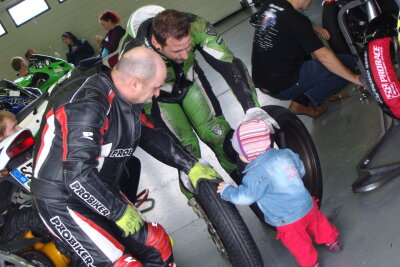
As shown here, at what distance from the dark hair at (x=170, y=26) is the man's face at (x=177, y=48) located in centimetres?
2

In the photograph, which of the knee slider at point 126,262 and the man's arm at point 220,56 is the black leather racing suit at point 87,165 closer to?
the knee slider at point 126,262

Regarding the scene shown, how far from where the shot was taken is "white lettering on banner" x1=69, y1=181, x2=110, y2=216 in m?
2.09

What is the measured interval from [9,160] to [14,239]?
20.7 inches

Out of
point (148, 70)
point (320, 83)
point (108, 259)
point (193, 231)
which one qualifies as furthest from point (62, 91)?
point (320, 83)

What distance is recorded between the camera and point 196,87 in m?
3.16

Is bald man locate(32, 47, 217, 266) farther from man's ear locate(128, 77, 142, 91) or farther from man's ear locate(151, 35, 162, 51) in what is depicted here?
man's ear locate(151, 35, 162, 51)

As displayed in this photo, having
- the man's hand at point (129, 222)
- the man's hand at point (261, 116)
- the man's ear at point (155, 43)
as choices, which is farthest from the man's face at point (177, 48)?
the man's hand at point (129, 222)

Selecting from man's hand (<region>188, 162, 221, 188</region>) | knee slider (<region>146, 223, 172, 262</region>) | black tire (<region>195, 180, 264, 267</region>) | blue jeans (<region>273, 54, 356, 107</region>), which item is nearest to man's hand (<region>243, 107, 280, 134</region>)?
man's hand (<region>188, 162, 221, 188</region>)

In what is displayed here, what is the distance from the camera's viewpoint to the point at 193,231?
3.37m

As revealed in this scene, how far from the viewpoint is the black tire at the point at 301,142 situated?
274 centimetres

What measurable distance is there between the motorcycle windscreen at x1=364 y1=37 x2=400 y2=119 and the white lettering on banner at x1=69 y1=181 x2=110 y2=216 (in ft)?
5.94

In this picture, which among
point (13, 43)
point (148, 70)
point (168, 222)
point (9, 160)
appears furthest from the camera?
point (13, 43)

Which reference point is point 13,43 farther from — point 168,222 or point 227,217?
point 227,217

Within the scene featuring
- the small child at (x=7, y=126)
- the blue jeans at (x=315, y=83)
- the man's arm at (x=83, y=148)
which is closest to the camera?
the man's arm at (x=83, y=148)
